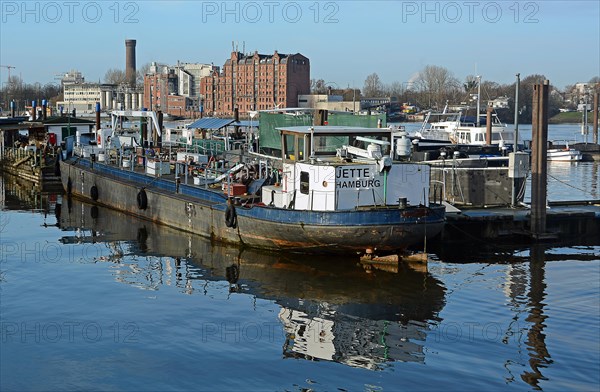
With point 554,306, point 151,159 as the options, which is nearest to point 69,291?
point 554,306

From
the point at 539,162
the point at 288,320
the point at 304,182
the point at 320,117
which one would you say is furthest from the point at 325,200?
the point at 539,162

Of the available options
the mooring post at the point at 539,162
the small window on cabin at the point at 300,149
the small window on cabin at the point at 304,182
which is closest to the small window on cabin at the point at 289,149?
the small window on cabin at the point at 300,149

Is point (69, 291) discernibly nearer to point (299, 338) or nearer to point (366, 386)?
point (299, 338)

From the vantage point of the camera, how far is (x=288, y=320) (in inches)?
765

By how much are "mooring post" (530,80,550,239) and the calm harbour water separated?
1.18m

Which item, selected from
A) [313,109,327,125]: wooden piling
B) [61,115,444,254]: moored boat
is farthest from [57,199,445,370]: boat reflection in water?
[313,109,327,125]: wooden piling

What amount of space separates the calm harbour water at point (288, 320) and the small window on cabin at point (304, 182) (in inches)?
93.6

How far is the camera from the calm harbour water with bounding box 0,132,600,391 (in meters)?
15.3

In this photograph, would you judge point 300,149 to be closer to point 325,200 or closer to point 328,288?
point 325,200

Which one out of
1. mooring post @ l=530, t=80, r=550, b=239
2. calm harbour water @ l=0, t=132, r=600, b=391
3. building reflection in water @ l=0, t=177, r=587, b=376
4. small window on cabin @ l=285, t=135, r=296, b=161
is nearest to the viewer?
calm harbour water @ l=0, t=132, r=600, b=391

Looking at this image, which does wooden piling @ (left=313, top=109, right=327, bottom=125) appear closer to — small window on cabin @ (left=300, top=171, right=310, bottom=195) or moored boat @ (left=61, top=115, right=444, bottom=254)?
moored boat @ (left=61, top=115, right=444, bottom=254)

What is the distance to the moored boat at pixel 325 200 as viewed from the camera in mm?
23953

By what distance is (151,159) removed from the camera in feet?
126

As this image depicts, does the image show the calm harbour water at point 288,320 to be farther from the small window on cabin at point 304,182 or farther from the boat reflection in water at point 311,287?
the small window on cabin at point 304,182
